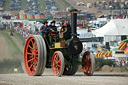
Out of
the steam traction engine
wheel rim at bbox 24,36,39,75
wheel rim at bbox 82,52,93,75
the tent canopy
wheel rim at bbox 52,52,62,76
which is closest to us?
wheel rim at bbox 52,52,62,76

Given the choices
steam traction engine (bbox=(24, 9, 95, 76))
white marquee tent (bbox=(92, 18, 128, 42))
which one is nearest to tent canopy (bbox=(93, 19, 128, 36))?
white marquee tent (bbox=(92, 18, 128, 42))

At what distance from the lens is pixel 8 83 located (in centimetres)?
1158

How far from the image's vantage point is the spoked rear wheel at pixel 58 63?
13.9m

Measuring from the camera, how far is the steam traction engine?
14469 millimetres

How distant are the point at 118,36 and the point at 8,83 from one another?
4585 cm

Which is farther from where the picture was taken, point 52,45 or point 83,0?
point 83,0

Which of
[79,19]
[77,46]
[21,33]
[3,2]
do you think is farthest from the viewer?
[3,2]

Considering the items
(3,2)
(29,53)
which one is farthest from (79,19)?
(29,53)

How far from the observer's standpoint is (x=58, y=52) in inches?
557

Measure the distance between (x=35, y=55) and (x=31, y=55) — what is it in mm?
569

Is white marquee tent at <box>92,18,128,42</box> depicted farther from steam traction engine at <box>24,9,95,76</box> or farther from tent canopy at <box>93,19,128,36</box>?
steam traction engine at <box>24,9,95,76</box>

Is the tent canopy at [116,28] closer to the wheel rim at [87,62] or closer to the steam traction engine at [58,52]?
the wheel rim at [87,62]

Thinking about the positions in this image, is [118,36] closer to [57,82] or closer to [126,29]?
[126,29]

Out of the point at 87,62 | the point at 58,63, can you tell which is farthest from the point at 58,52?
the point at 87,62
